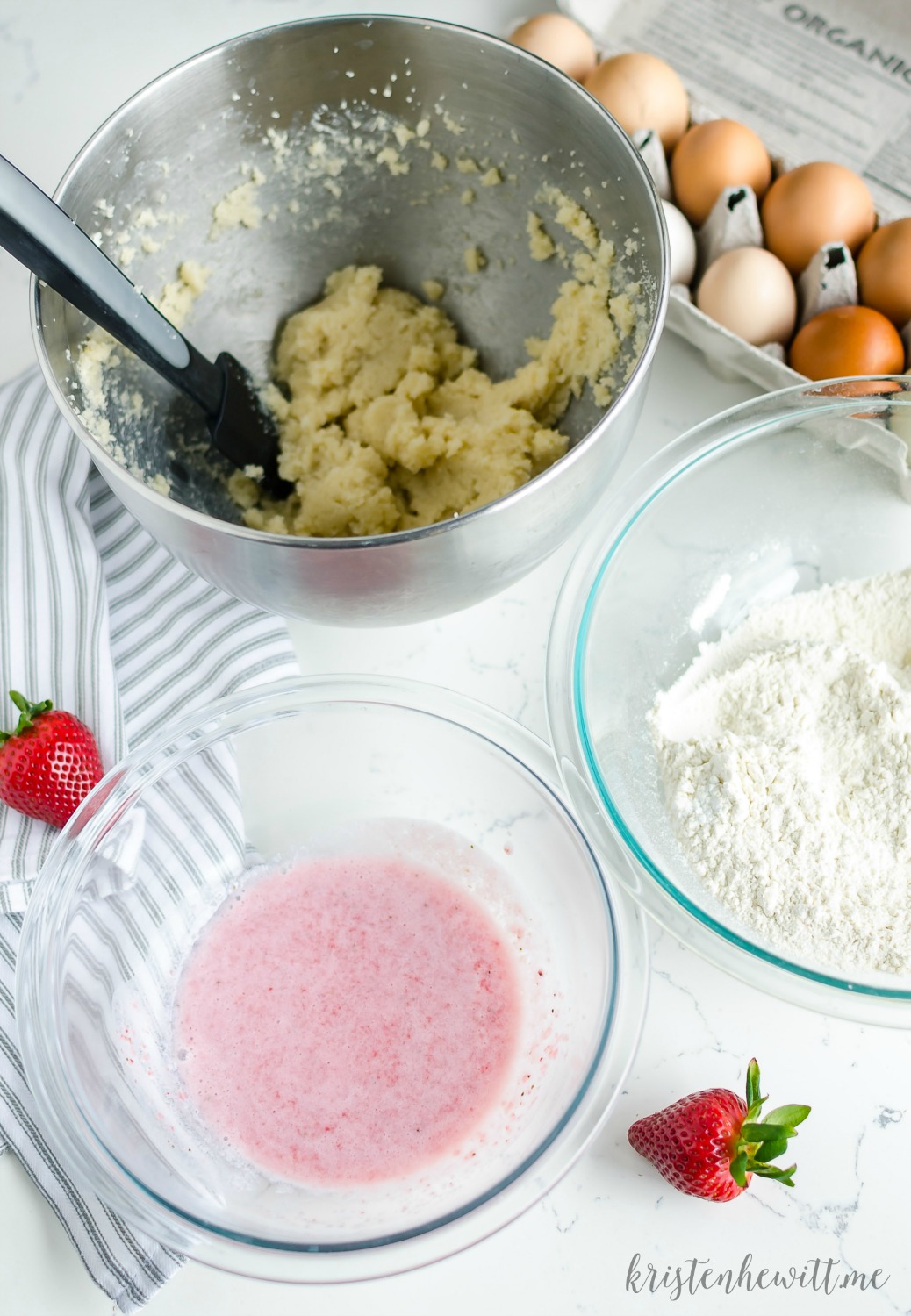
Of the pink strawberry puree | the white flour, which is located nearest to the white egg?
the white flour

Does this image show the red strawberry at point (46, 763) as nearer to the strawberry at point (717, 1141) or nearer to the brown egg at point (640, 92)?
the strawberry at point (717, 1141)

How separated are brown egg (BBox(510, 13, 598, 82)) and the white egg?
22cm

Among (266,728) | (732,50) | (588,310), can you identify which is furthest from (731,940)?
(732,50)

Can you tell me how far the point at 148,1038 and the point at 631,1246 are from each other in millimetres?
486

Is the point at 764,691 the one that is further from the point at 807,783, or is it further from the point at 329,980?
the point at 329,980

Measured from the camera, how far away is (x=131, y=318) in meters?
1.01

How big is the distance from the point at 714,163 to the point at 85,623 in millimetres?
835

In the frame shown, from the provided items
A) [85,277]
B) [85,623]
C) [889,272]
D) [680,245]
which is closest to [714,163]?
[680,245]

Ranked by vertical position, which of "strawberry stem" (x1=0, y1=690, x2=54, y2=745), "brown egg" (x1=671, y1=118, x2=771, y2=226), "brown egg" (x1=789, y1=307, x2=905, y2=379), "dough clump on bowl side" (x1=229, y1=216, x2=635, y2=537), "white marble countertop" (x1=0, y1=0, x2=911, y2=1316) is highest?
"brown egg" (x1=671, y1=118, x2=771, y2=226)

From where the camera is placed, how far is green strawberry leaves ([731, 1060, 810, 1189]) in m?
0.99

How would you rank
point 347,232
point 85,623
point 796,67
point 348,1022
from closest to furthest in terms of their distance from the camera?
point 348,1022, point 85,623, point 347,232, point 796,67

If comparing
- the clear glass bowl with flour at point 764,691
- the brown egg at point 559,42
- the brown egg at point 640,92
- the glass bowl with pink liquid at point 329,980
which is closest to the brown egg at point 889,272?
the clear glass bowl with flour at point 764,691

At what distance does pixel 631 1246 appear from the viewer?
3.42 ft

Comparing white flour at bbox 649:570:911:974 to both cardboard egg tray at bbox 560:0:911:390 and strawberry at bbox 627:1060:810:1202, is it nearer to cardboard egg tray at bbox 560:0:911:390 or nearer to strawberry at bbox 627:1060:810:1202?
strawberry at bbox 627:1060:810:1202
